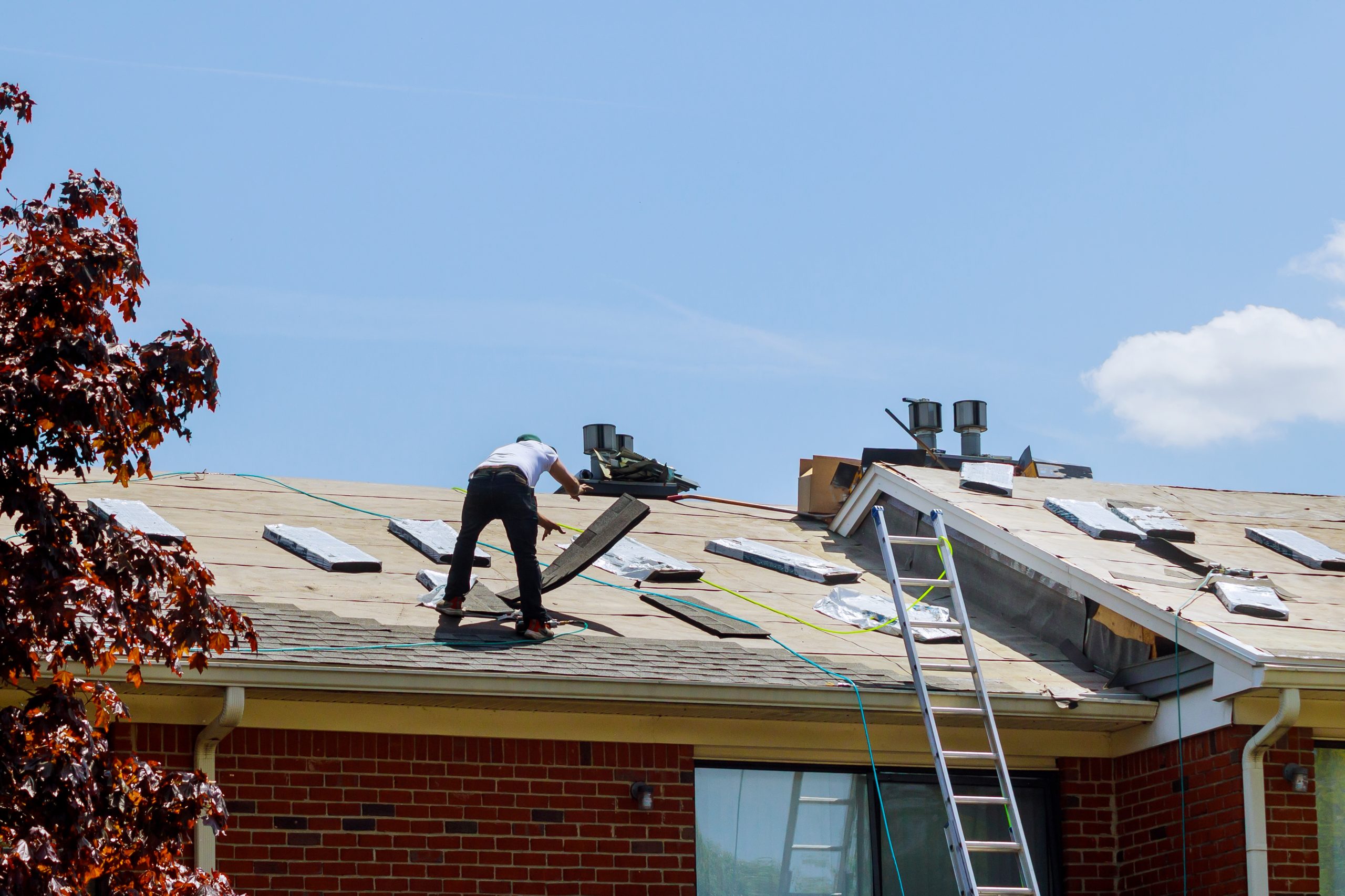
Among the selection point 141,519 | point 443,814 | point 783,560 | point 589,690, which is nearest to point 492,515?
point 589,690

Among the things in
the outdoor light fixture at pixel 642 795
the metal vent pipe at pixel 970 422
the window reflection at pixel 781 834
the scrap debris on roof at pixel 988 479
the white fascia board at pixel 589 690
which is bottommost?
the window reflection at pixel 781 834

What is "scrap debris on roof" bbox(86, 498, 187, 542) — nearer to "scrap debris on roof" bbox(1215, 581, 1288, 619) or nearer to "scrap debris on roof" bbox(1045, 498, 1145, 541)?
"scrap debris on roof" bbox(1045, 498, 1145, 541)

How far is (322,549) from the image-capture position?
387 inches

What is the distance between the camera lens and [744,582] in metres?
10.7

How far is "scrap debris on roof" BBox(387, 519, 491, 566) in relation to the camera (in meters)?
10.3

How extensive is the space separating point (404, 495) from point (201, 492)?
1531 mm

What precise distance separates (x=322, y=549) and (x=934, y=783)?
3862mm

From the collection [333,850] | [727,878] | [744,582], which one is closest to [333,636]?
[333,850]

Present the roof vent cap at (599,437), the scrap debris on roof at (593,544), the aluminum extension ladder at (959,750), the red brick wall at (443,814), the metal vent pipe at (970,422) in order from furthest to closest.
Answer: the metal vent pipe at (970,422), the roof vent cap at (599,437), the scrap debris on roof at (593,544), the aluminum extension ladder at (959,750), the red brick wall at (443,814)

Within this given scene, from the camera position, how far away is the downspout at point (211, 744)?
736cm

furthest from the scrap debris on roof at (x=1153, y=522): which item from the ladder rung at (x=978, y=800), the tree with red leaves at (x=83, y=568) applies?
the tree with red leaves at (x=83, y=568)

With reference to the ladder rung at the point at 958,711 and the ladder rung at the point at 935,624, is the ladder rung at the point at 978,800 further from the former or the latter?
the ladder rung at the point at 935,624

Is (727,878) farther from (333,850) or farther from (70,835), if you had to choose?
(70,835)

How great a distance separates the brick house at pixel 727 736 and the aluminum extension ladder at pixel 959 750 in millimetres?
154
